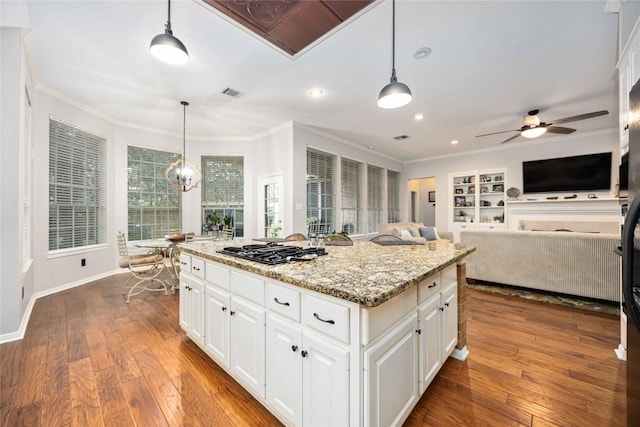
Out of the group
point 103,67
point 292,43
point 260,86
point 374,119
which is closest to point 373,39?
point 292,43

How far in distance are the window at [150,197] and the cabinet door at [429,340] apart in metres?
5.51

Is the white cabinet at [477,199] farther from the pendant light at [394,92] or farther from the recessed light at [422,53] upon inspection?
the pendant light at [394,92]

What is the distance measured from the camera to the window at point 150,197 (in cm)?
507

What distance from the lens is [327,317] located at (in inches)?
44.6

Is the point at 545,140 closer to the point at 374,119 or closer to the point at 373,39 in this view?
the point at 374,119

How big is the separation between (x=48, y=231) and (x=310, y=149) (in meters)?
4.40

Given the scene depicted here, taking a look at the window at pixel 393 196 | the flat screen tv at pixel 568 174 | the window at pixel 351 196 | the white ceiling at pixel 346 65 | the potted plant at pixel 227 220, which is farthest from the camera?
the window at pixel 393 196

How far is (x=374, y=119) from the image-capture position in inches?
186

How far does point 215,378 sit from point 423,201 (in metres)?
10.1

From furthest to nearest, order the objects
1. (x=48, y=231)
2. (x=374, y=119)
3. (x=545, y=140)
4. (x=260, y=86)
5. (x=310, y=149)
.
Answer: (x=545, y=140)
(x=310, y=149)
(x=374, y=119)
(x=48, y=231)
(x=260, y=86)

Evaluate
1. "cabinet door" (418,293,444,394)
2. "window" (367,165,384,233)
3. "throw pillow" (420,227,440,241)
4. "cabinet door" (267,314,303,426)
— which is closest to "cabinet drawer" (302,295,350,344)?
"cabinet door" (267,314,303,426)

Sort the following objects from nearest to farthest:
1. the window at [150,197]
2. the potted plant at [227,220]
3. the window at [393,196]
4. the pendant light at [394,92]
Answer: the pendant light at [394,92]
the window at [150,197]
the potted plant at [227,220]
the window at [393,196]

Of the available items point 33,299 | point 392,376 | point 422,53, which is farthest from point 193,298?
point 422,53

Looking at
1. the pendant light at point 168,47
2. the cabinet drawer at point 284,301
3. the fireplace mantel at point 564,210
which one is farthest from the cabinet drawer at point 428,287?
the fireplace mantel at point 564,210
